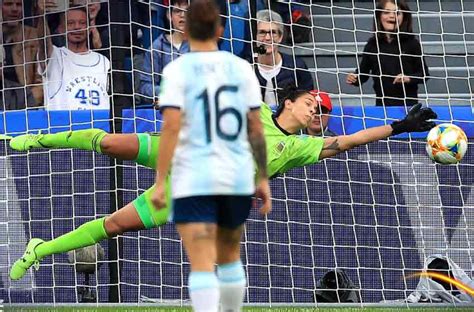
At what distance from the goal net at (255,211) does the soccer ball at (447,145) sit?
1233mm

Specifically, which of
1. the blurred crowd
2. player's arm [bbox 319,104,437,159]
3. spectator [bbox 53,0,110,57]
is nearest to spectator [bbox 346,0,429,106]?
the blurred crowd

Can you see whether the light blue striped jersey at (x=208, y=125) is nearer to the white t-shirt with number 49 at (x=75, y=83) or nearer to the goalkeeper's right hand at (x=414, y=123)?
the goalkeeper's right hand at (x=414, y=123)

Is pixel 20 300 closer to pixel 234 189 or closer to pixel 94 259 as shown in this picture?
pixel 94 259

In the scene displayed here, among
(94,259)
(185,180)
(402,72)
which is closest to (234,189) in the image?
(185,180)

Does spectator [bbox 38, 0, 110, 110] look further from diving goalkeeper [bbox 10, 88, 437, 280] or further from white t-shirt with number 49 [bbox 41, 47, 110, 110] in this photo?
diving goalkeeper [bbox 10, 88, 437, 280]

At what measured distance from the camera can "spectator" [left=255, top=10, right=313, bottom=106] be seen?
11109mm

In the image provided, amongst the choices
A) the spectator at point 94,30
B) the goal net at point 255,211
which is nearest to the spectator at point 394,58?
the goal net at point 255,211

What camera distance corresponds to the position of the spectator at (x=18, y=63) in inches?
440

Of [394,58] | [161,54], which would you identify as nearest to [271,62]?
[161,54]

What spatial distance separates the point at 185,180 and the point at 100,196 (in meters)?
4.66

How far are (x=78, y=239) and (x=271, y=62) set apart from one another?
2.49m

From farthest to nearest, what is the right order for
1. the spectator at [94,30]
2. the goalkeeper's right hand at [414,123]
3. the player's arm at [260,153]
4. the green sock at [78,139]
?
the spectator at [94,30] < the goalkeeper's right hand at [414,123] < the green sock at [78,139] < the player's arm at [260,153]

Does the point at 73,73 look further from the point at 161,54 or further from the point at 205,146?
the point at 205,146

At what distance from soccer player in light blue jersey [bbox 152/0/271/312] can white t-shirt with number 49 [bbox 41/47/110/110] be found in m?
4.79
